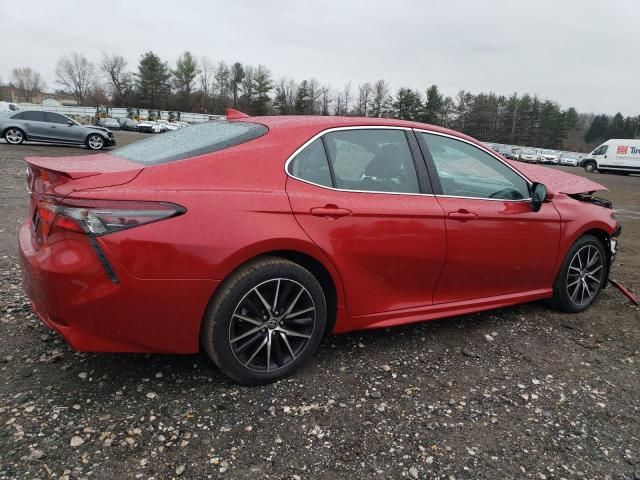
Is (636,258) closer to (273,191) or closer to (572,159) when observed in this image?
(273,191)

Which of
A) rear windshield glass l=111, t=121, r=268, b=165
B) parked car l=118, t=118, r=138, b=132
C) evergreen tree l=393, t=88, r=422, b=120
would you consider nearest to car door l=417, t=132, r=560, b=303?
rear windshield glass l=111, t=121, r=268, b=165

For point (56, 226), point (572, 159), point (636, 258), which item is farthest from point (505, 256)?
point (572, 159)

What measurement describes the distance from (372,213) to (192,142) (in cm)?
113

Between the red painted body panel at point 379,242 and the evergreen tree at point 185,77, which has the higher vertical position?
the evergreen tree at point 185,77

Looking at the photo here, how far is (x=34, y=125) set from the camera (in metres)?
17.2

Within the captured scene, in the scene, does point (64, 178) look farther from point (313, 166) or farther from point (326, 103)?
point (326, 103)

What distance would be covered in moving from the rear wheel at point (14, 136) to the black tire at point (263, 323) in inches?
730

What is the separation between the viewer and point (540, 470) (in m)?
2.14

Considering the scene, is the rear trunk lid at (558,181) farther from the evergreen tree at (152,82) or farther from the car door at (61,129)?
the evergreen tree at (152,82)

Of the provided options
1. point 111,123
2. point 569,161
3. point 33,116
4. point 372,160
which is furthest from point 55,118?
point 569,161

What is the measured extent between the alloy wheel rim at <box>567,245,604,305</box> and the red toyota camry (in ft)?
1.69

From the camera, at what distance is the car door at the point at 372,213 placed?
265 cm

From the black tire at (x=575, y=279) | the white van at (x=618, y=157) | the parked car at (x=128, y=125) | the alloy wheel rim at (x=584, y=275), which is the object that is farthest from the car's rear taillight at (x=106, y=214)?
the parked car at (x=128, y=125)

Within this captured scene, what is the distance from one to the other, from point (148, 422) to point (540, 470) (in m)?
1.84
